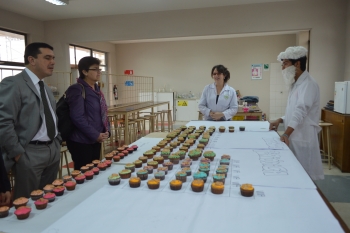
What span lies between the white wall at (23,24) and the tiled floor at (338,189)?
322 cm

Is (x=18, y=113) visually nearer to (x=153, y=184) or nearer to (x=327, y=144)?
(x=153, y=184)

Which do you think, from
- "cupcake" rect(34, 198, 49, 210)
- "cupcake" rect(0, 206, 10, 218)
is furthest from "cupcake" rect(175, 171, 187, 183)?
"cupcake" rect(0, 206, 10, 218)

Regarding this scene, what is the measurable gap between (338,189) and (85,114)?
9.59 ft

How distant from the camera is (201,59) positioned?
8594 millimetres

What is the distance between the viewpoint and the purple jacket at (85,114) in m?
2.04

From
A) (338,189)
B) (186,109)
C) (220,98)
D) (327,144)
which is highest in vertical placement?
(220,98)

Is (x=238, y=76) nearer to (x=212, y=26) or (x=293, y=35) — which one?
(x=293, y=35)

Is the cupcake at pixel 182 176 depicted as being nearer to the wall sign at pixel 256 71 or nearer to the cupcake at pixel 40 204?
the cupcake at pixel 40 204

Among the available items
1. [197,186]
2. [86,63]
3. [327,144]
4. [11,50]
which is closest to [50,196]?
[197,186]

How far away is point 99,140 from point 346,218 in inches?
89.8

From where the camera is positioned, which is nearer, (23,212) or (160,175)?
(23,212)

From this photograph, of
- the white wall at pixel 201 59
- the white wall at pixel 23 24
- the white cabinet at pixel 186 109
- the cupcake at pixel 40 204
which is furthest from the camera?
the white cabinet at pixel 186 109

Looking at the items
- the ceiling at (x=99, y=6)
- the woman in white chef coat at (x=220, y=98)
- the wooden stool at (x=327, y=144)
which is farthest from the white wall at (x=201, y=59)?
the woman in white chef coat at (x=220, y=98)

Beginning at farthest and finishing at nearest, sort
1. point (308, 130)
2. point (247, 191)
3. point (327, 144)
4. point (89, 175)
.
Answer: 1. point (327, 144)
2. point (308, 130)
3. point (89, 175)
4. point (247, 191)
